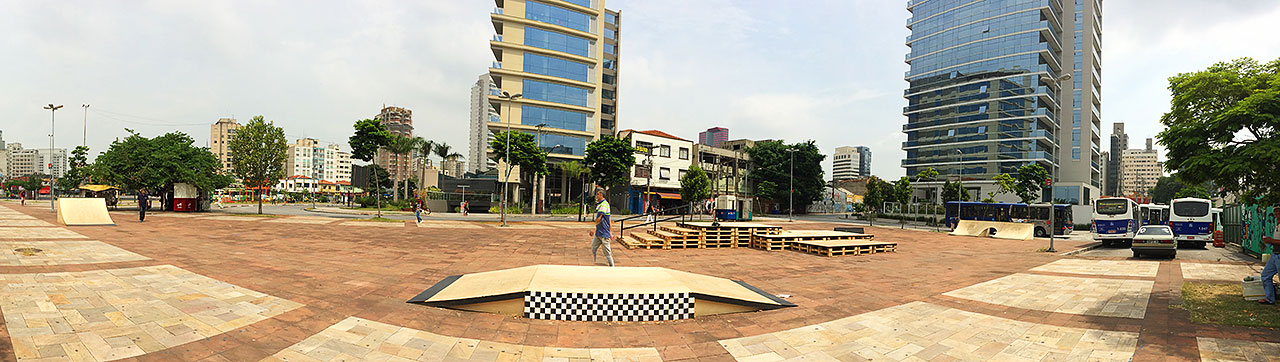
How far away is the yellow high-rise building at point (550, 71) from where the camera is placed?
170 feet

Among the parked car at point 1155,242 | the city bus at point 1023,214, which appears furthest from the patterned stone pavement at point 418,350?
the city bus at point 1023,214

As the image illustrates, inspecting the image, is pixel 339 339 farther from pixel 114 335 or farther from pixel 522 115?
pixel 522 115

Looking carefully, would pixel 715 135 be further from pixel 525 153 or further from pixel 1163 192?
pixel 525 153

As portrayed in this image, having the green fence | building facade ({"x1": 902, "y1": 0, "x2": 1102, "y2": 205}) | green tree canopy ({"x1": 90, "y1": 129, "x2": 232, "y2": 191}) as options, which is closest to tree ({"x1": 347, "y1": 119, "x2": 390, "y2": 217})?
green tree canopy ({"x1": 90, "y1": 129, "x2": 232, "y2": 191})

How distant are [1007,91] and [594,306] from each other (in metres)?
82.3

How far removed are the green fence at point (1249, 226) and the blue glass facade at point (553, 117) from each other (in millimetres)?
46251

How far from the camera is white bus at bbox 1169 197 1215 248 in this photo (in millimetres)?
20422

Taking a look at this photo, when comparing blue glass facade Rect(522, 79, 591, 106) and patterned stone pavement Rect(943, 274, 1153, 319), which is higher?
blue glass facade Rect(522, 79, 591, 106)

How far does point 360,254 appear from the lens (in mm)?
12391

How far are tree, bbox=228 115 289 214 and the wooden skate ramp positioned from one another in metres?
57.0

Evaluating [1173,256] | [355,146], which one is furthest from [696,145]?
[1173,256]

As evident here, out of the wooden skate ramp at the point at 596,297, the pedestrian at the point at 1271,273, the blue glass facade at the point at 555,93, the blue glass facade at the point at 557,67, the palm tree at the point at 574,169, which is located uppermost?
the blue glass facade at the point at 557,67

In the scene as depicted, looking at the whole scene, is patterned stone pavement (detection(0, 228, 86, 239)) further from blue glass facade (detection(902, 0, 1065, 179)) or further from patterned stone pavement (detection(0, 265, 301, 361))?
blue glass facade (detection(902, 0, 1065, 179))

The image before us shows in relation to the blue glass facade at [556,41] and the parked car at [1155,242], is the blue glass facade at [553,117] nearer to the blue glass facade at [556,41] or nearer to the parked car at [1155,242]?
the blue glass facade at [556,41]
